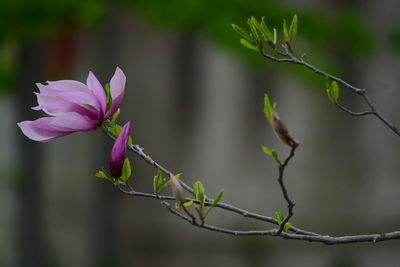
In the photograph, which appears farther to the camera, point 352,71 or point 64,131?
point 352,71

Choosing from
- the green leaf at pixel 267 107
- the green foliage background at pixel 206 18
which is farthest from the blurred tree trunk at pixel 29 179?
the green leaf at pixel 267 107

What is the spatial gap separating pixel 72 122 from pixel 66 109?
32mm

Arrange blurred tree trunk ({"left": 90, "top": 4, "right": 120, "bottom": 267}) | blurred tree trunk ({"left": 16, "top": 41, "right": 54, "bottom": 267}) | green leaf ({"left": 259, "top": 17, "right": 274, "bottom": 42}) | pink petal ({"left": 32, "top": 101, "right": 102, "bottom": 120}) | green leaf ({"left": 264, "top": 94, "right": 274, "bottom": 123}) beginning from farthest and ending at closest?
blurred tree trunk ({"left": 90, "top": 4, "right": 120, "bottom": 267}) → blurred tree trunk ({"left": 16, "top": 41, "right": 54, "bottom": 267}) → green leaf ({"left": 259, "top": 17, "right": 274, "bottom": 42}) → pink petal ({"left": 32, "top": 101, "right": 102, "bottom": 120}) → green leaf ({"left": 264, "top": 94, "right": 274, "bottom": 123})

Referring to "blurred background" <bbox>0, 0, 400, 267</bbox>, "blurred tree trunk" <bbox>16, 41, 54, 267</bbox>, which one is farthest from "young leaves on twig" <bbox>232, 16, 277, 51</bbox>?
"blurred background" <bbox>0, 0, 400, 267</bbox>

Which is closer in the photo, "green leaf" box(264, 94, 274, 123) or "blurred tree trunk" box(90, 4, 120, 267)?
"green leaf" box(264, 94, 274, 123)

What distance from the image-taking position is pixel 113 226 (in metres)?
7.65

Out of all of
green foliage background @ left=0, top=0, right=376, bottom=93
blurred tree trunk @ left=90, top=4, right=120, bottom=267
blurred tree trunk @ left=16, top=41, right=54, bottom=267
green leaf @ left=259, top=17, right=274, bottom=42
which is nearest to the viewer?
green leaf @ left=259, top=17, right=274, bottom=42

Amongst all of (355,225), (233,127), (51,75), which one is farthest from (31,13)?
(233,127)

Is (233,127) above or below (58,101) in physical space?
above

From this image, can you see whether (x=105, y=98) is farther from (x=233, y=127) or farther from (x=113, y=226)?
(x=233, y=127)

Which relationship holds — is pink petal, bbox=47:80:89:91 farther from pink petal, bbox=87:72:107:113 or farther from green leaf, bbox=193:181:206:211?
green leaf, bbox=193:181:206:211

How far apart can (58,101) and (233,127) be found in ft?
30.7

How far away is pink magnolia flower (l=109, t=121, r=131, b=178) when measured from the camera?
1.46 meters

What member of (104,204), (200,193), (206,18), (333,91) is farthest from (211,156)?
(200,193)
